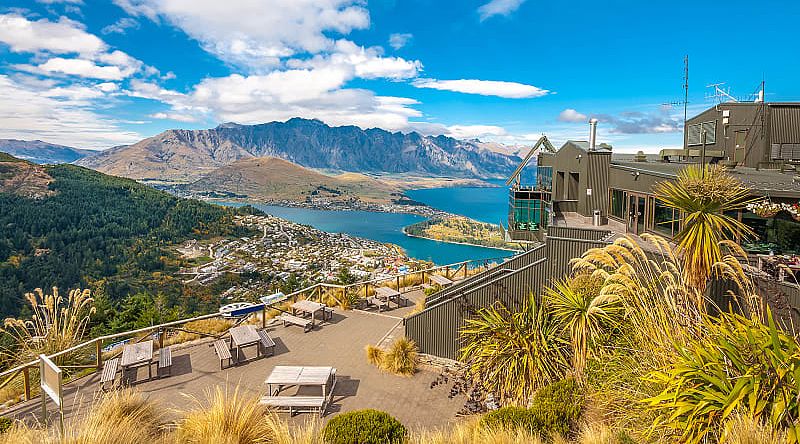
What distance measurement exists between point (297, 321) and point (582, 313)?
617 centimetres

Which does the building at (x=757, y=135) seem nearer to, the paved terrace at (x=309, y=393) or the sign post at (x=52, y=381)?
the paved terrace at (x=309, y=393)

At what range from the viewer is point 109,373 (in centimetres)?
654

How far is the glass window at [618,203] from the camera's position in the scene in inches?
437

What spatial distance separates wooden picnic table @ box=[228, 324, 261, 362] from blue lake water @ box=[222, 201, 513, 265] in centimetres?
4454

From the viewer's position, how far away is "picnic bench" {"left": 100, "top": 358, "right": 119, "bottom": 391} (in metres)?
6.42

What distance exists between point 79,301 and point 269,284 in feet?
112

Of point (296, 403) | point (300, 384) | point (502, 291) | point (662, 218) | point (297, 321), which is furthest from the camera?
point (297, 321)

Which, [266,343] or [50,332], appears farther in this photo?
[266,343]

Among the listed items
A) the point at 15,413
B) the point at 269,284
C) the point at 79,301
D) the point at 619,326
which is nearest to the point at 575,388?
the point at 619,326

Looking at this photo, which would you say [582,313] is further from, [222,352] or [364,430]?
[222,352]

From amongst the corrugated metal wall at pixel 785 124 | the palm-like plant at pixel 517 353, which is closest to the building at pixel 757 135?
the corrugated metal wall at pixel 785 124

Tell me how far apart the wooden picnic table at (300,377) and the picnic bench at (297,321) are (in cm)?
270

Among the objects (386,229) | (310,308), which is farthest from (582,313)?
(386,229)

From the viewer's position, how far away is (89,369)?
7.19 meters
